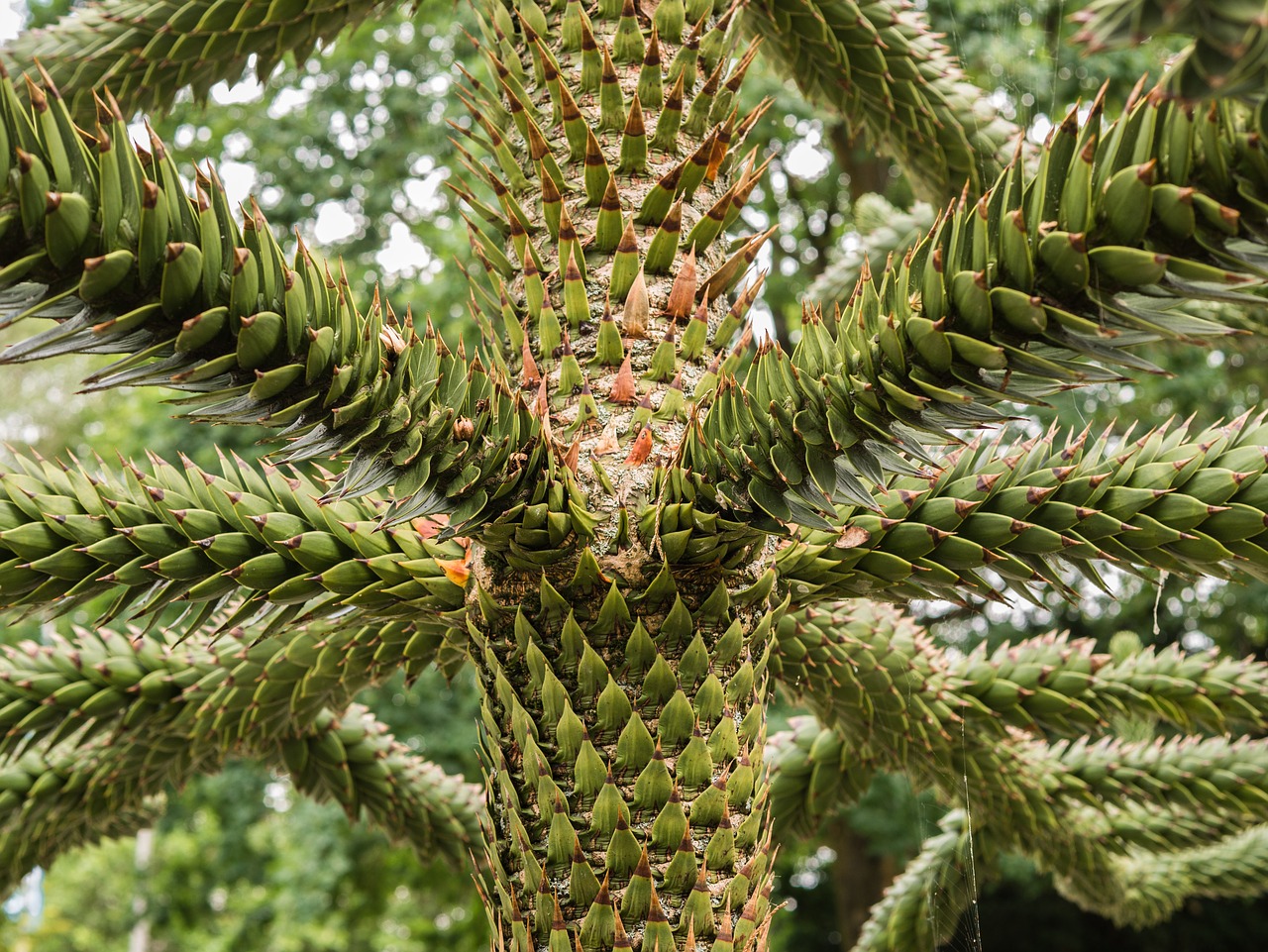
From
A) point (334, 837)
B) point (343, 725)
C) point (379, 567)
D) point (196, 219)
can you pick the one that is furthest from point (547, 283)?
point (334, 837)

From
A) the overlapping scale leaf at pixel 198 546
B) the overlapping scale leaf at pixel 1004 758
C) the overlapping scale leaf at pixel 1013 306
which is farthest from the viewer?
the overlapping scale leaf at pixel 1004 758

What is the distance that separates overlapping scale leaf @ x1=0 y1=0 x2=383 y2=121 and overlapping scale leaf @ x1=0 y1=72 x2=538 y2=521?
3.75 feet

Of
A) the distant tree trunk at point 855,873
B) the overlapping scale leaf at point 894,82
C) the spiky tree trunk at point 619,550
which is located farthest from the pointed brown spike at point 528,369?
the distant tree trunk at point 855,873

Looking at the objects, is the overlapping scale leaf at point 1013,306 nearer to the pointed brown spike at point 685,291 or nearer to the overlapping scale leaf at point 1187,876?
the pointed brown spike at point 685,291

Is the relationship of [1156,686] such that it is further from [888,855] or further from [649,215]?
[888,855]

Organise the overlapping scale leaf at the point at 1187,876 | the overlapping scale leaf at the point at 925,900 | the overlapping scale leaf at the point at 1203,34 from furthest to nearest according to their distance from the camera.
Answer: the overlapping scale leaf at the point at 1187,876 < the overlapping scale leaf at the point at 925,900 < the overlapping scale leaf at the point at 1203,34

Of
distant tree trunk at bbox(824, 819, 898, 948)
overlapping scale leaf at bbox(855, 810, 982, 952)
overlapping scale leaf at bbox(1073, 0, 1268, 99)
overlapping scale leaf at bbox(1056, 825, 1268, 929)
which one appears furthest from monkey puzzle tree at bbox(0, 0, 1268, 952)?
distant tree trunk at bbox(824, 819, 898, 948)

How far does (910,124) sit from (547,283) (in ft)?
3.80

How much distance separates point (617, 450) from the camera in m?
1.44

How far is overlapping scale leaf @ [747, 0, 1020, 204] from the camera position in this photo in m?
2.12

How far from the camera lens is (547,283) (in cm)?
156

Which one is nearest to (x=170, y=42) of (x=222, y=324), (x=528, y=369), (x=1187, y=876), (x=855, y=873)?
(x=528, y=369)

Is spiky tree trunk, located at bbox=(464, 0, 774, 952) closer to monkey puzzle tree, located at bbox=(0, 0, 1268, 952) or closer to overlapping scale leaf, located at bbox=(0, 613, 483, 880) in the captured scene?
monkey puzzle tree, located at bbox=(0, 0, 1268, 952)

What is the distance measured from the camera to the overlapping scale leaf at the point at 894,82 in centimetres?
212
